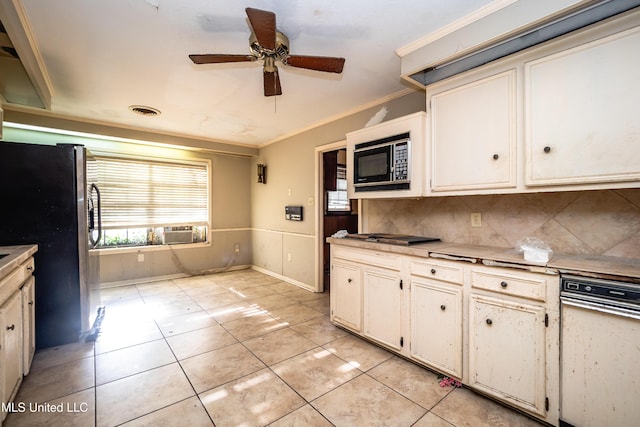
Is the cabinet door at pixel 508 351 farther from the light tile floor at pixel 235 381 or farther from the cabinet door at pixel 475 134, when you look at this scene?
the cabinet door at pixel 475 134

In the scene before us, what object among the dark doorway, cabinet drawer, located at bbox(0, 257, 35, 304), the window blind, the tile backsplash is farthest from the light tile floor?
the dark doorway

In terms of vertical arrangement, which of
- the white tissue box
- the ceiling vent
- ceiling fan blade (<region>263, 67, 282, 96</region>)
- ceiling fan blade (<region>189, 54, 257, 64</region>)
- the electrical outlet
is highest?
the ceiling vent

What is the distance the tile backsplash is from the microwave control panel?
513 mm

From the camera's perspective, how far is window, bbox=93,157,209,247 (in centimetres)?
448

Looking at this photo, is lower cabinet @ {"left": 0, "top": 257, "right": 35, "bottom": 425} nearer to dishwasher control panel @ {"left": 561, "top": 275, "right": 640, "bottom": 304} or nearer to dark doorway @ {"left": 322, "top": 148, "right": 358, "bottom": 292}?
dishwasher control panel @ {"left": 561, "top": 275, "right": 640, "bottom": 304}

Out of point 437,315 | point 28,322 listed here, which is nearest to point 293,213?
point 437,315

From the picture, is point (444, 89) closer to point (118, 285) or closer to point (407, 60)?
point (407, 60)

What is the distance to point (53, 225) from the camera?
253cm

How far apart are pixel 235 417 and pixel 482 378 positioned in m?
1.56

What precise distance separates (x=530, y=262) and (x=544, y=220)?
2.14ft

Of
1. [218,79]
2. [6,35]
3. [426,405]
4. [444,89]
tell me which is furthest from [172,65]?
[426,405]

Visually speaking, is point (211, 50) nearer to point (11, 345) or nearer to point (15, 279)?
point (15, 279)

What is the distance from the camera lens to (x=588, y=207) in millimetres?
1878

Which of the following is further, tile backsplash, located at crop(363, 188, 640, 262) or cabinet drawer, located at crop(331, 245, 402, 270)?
cabinet drawer, located at crop(331, 245, 402, 270)
